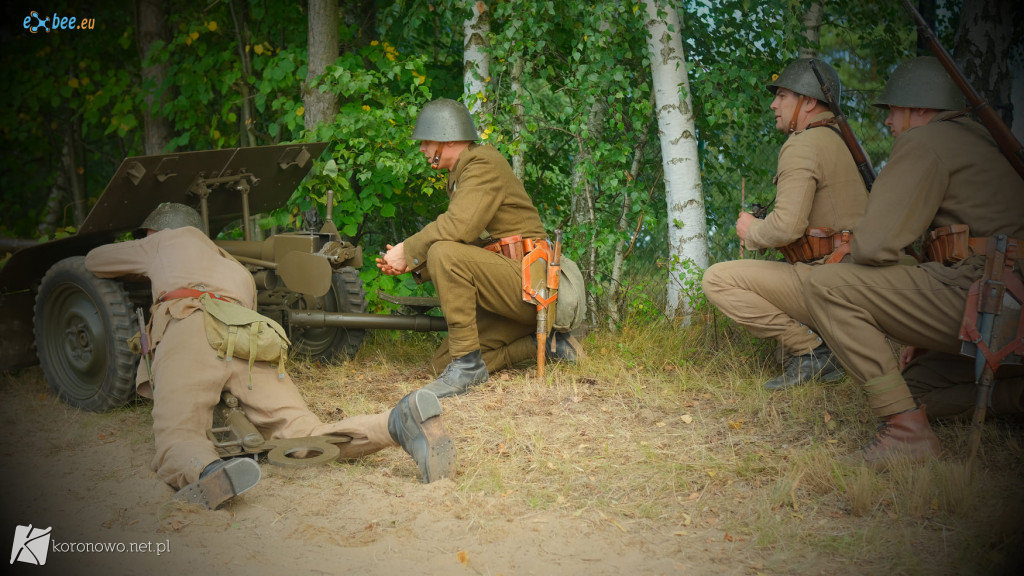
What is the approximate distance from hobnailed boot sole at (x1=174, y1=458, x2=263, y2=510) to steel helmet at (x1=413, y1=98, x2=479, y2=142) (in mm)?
2735

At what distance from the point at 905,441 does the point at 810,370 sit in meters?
1.23

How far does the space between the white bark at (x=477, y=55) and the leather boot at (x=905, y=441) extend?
3.75 meters

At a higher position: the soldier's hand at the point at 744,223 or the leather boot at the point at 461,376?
the soldier's hand at the point at 744,223

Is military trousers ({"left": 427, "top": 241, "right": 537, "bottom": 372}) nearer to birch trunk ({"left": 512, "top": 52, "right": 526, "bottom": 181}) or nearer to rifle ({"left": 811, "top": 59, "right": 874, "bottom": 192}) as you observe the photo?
birch trunk ({"left": 512, "top": 52, "right": 526, "bottom": 181})

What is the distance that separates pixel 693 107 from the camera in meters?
6.59

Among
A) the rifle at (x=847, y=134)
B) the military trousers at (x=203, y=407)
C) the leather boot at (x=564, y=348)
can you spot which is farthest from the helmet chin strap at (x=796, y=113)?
the military trousers at (x=203, y=407)

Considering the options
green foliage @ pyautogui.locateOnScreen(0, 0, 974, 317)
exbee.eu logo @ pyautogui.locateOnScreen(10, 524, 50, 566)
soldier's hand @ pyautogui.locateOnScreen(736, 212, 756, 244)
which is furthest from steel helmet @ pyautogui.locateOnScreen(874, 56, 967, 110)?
exbee.eu logo @ pyautogui.locateOnScreen(10, 524, 50, 566)

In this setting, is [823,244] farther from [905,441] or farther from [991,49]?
[991,49]

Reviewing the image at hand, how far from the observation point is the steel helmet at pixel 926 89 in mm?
4062

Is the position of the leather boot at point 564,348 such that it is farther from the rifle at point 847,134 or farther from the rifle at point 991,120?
the rifle at point 991,120

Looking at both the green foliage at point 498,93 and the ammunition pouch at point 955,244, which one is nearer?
the ammunition pouch at point 955,244

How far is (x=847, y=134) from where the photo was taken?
4.82 m

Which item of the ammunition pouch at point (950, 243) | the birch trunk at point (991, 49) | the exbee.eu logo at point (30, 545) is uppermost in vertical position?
the birch trunk at point (991, 49)

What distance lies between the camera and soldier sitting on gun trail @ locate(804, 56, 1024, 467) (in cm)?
386
